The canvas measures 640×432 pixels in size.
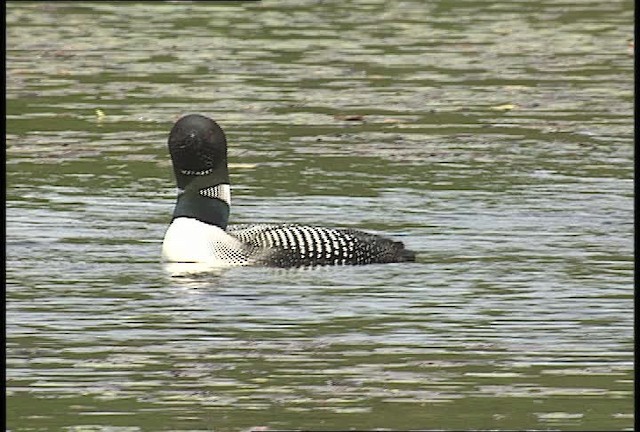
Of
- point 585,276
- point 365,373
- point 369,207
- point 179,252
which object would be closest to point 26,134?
point 369,207

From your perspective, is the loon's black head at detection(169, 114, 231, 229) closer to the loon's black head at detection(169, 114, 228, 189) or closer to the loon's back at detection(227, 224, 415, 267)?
the loon's black head at detection(169, 114, 228, 189)

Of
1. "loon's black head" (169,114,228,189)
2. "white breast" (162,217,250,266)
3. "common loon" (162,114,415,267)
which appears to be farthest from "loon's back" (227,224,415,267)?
"loon's black head" (169,114,228,189)

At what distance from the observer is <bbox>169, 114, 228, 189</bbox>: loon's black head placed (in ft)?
44.9

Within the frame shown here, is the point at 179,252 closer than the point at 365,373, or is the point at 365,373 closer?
the point at 365,373

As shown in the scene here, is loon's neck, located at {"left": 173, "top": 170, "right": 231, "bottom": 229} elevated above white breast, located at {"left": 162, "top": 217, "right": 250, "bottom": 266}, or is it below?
above

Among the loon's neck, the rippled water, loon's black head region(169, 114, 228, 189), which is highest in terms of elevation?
loon's black head region(169, 114, 228, 189)

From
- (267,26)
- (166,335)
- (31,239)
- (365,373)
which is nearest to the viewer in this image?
(365,373)

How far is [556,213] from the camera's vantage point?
14.9 meters

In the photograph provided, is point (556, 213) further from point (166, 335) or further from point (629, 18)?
point (629, 18)

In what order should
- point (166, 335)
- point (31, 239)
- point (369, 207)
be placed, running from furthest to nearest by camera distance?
1. point (369, 207)
2. point (31, 239)
3. point (166, 335)

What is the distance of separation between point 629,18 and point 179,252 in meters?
13.9

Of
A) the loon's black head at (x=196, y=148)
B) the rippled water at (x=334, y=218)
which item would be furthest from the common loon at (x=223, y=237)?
the rippled water at (x=334, y=218)

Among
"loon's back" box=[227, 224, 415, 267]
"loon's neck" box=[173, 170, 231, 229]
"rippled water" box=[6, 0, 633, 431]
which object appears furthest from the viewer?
"loon's neck" box=[173, 170, 231, 229]

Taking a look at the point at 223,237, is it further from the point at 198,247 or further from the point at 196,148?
the point at 196,148
